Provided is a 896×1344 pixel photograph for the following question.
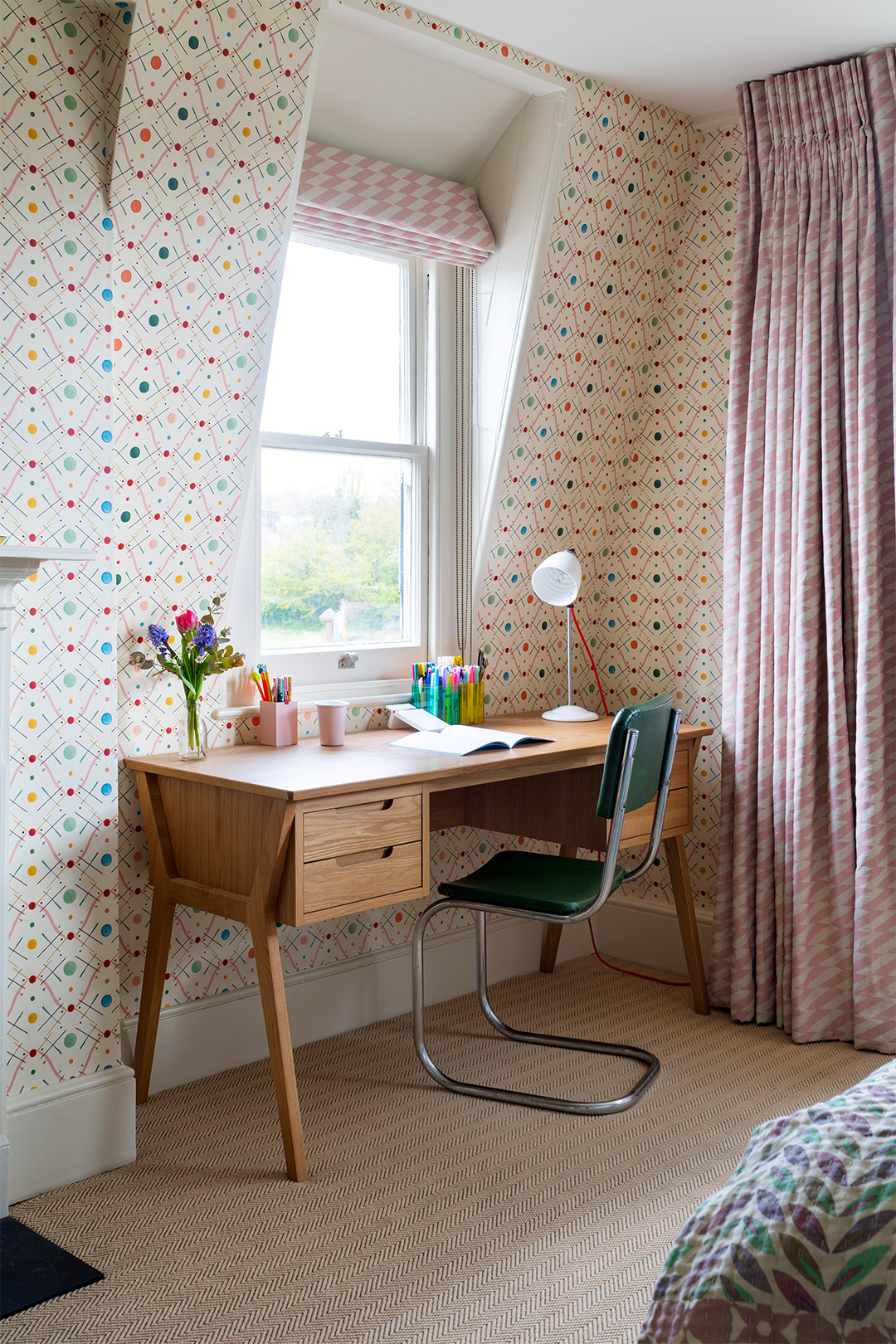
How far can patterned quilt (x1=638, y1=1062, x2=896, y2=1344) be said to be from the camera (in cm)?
92

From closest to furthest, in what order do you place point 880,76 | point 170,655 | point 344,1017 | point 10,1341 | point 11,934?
1. point 10,1341
2. point 11,934
3. point 170,655
4. point 880,76
5. point 344,1017

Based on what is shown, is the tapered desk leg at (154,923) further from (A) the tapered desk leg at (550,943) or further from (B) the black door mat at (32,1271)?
(A) the tapered desk leg at (550,943)

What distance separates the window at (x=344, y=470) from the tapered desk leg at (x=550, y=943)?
0.75 m

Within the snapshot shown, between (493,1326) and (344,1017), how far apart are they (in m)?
1.20

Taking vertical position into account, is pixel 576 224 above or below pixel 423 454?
above

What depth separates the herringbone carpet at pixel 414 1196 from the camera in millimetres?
1758

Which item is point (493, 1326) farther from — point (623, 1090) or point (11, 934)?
point (11, 934)

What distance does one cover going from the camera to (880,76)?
263 cm

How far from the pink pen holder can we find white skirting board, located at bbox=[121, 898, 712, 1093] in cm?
60

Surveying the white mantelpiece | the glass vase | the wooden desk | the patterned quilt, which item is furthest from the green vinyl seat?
the patterned quilt

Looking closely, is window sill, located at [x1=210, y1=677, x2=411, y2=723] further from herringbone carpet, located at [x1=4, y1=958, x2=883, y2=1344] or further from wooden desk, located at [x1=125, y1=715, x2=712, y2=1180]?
herringbone carpet, located at [x1=4, y1=958, x2=883, y2=1344]

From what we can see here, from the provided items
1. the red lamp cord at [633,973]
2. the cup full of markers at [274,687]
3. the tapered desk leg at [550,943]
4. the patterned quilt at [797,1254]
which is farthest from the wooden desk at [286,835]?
the patterned quilt at [797,1254]

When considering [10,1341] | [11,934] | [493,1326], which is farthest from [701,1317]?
[11,934]

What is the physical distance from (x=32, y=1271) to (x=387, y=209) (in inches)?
92.8
